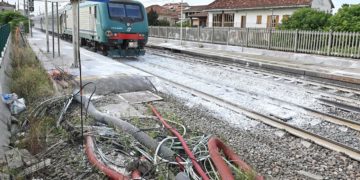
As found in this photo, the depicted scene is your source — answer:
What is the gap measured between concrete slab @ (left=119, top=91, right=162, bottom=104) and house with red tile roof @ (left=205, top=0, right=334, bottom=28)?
2435 centimetres

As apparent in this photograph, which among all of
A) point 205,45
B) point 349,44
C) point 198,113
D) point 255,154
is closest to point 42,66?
point 198,113

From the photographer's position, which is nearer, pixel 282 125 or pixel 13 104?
pixel 282 125

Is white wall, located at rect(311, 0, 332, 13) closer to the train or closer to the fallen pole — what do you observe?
the train

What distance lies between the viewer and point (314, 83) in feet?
38.8

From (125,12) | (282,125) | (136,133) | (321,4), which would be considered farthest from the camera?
(321,4)

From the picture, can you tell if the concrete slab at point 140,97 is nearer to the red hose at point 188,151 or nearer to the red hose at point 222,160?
the red hose at point 188,151

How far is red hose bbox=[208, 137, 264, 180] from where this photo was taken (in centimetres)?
424

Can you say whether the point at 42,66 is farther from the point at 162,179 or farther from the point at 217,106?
the point at 162,179

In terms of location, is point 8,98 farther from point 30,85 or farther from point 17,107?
point 30,85

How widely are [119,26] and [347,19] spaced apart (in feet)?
40.7

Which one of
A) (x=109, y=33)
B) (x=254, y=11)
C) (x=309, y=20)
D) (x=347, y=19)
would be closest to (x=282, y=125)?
(x=109, y=33)

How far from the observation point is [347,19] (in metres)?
18.7

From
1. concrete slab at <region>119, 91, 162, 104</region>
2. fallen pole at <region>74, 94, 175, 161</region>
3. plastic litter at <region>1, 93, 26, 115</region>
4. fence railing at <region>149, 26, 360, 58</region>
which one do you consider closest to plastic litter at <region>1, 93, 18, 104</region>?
plastic litter at <region>1, 93, 26, 115</region>

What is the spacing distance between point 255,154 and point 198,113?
235 centimetres
